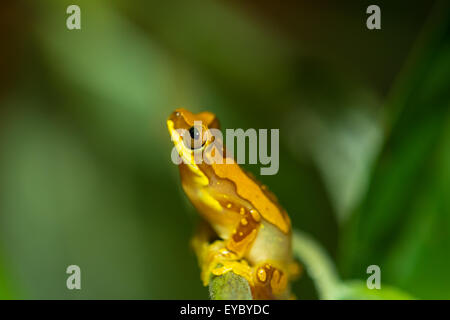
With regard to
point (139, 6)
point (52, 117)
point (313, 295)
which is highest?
point (139, 6)

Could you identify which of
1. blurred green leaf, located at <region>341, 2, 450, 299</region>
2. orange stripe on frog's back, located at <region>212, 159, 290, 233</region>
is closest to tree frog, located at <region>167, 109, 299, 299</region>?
orange stripe on frog's back, located at <region>212, 159, 290, 233</region>

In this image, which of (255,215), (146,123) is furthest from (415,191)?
(146,123)

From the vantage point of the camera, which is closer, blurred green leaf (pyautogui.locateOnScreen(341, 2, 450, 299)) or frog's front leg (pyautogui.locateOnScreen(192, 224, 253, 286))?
frog's front leg (pyautogui.locateOnScreen(192, 224, 253, 286))

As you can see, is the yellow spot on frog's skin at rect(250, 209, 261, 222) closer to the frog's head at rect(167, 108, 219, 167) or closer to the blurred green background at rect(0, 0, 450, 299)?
the frog's head at rect(167, 108, 219, 167)

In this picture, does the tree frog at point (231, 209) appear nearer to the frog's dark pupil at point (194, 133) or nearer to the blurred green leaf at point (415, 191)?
the frog's dark pupil at point (194, 133)

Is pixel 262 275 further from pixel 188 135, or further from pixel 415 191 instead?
pixel 415 191

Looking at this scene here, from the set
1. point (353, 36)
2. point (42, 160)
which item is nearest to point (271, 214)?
point (42, 160)
